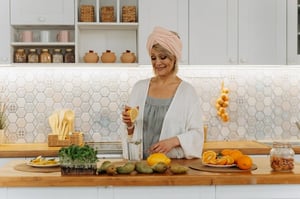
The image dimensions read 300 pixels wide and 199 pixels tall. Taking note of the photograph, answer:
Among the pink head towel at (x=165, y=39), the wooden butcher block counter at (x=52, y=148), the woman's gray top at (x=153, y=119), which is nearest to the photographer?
the pink head towel at (x=165, y=39)

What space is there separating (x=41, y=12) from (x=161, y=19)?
0.98 metres

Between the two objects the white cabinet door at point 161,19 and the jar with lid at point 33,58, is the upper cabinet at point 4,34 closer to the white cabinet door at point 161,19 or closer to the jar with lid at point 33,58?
the jar with lid at point 33,58

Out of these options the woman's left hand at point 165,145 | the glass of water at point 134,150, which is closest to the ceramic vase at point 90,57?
the woman's left hand at point 165,145

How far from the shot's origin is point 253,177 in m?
2.19

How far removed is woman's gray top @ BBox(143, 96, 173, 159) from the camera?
299 cm

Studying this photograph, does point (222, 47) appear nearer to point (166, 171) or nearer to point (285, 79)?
point (285, 79)

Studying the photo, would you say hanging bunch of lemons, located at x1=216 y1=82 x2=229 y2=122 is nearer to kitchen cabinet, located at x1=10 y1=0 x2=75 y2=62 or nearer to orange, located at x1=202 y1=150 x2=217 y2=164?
kitchen cabinet, located at x1=10 y1=0 x2=75 y2=62

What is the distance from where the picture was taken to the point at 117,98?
442 centimetres

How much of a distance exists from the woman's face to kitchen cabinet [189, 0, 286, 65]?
114 centimetres

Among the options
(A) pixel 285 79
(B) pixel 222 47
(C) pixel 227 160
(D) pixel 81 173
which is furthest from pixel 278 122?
(D) pixel 81 173

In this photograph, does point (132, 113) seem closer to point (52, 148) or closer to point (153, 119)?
point (153, 119)

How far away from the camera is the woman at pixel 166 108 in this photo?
9.12 ft

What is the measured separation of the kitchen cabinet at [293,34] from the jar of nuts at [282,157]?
1956 mm

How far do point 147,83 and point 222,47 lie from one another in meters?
1.23
